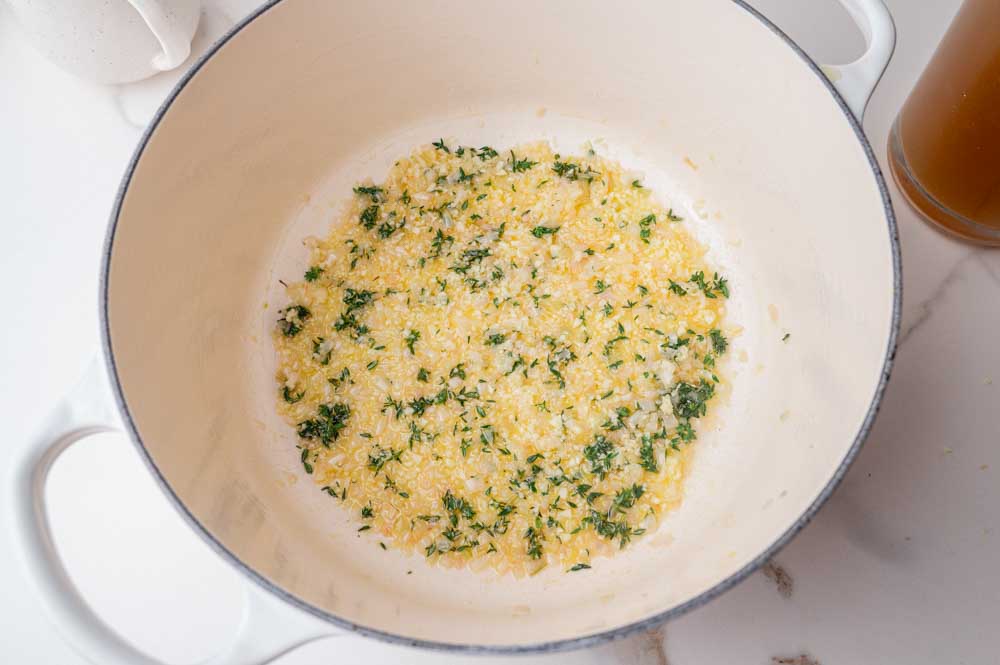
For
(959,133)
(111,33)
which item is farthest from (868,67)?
(111,33)

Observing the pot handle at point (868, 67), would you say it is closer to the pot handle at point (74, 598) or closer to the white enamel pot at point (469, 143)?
the white enamel pot at point (469, 143)

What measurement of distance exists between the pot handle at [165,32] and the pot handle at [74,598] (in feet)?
1.83

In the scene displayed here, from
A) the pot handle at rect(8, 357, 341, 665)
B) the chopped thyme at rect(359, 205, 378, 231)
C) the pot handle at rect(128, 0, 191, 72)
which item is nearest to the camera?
the pot handle at rect(8, 357, 341, 665)

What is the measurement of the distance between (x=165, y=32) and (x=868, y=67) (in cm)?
100

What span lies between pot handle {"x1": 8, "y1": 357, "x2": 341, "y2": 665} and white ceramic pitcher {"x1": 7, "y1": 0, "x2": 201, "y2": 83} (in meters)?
0.59

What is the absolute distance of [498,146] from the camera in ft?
4.71

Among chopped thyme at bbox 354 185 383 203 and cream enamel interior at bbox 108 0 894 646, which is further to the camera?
chopped thyme at bbox 354 185 383 203

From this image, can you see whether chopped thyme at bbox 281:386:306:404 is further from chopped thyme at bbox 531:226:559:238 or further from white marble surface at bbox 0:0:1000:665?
chopped thyme at bbox 531:226:559:238

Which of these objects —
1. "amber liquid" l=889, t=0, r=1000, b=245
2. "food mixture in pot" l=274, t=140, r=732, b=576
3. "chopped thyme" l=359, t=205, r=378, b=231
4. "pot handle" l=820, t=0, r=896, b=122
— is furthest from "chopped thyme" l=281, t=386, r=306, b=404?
"amber liquid" l=889, t=0, r=1000, b=245

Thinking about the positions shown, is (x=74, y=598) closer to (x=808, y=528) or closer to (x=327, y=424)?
(x=327, y=424)

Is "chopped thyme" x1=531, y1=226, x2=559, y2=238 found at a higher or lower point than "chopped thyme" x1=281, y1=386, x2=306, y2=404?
higher

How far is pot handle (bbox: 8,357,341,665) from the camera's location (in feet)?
2.80

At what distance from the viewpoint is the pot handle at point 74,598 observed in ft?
2.80

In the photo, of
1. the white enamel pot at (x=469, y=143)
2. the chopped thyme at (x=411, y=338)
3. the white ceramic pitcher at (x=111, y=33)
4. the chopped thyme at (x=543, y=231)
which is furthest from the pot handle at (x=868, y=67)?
the white ceramic pitcher at (x=111, y=33)
